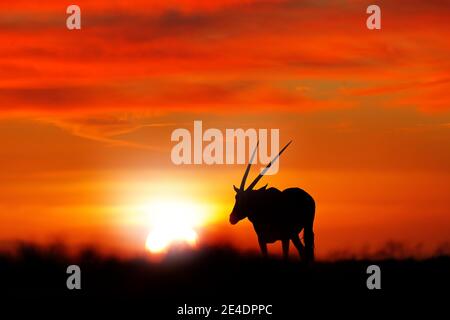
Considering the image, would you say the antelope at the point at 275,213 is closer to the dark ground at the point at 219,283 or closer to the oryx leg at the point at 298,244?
the oryx leg at the point at 298,244

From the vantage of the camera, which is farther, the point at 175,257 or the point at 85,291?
the point at 175,257

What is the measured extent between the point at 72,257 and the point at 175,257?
2.00 metres

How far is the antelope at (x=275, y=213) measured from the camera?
27.8 metres

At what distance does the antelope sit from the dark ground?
1.48m

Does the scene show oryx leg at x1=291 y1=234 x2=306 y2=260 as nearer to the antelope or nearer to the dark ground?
the antelope

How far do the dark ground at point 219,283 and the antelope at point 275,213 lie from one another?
4.85 ft

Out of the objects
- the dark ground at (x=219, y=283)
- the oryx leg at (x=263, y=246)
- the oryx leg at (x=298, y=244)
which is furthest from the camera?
the oryx leg at (x=298, y=244)

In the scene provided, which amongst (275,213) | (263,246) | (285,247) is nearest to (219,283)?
(263,246)

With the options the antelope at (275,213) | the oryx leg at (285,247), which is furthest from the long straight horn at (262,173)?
the oryx leg at (285,247)

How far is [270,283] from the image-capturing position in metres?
24.1
